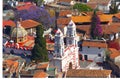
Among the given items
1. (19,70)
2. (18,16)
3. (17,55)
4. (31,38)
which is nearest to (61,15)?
(18,16)

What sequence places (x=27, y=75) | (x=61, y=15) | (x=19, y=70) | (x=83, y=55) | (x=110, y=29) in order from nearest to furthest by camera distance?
(x=27, y=75)
(x=19, y=70)
(x=83, y=55)
(x=110, y=29)
(x=61, y=15)

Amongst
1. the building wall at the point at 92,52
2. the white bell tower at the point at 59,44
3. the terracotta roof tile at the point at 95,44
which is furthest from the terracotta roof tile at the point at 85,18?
the white bell tower at the point at 59,44

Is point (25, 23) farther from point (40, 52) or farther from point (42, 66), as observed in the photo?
point (42, 66)

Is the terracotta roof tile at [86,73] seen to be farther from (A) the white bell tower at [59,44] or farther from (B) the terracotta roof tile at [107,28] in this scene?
(B) the terracotta roof tile at [107,28]

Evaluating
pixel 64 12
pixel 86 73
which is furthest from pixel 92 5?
pixel 86 73

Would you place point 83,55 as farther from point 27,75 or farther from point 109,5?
point 109,5

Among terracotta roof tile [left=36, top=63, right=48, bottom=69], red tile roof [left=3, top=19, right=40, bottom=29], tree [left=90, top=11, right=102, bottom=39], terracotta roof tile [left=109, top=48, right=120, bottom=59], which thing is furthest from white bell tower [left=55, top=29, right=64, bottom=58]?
red tile roof [left=3, top=19, right=40, bottom=29]
